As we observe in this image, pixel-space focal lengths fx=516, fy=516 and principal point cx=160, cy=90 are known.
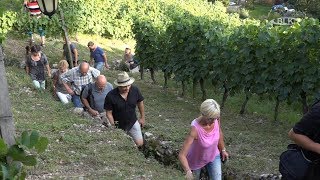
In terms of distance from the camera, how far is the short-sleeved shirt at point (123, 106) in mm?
7109

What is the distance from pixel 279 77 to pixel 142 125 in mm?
3228

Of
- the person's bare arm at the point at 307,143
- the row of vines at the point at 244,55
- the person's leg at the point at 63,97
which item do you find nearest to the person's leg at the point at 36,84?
the person's leg at the point at 63,97

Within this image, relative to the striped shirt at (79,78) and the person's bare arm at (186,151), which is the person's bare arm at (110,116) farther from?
the striped shirt at (79,78)

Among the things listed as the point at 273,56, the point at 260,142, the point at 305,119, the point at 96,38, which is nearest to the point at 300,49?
the point at 273,56

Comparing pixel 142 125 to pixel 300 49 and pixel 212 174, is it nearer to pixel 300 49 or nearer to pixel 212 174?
pixel 212 174

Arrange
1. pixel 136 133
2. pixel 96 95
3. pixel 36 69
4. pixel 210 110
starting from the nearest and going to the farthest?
1. pixel 210 110
2. pixel 136 133
3. pixel 96 95
4. pixel 36 69

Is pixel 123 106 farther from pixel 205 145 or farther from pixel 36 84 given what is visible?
pixel 36 84

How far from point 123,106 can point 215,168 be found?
80.7 inches

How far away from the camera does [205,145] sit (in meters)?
5.21

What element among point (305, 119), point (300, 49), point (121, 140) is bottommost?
point (121, 140)

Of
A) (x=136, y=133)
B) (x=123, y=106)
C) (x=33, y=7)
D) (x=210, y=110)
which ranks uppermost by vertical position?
(x=210, y=110)

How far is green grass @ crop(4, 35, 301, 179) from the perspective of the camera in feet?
18.9

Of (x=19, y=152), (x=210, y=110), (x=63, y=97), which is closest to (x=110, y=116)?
(x=210, y=110)

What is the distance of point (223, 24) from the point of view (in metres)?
12.3
